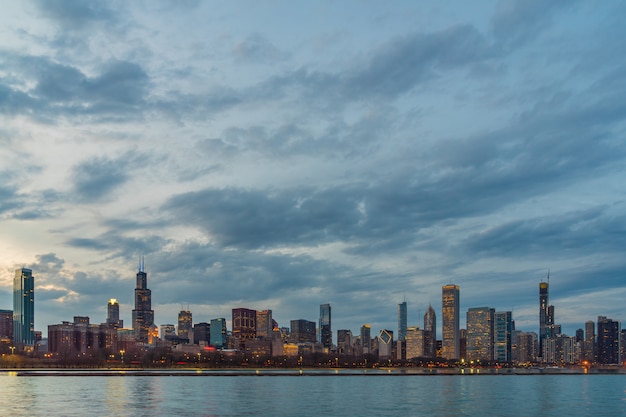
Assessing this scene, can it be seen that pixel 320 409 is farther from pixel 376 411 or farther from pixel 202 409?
pixel 202 409

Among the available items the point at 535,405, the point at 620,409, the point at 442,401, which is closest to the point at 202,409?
the point at 442,401

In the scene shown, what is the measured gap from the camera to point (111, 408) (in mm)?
102062

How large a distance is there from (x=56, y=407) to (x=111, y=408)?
8799 mm

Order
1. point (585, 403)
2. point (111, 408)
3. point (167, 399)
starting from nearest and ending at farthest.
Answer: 1. point (111, 408)
2. point (167, 399)
3. point (585, 403)

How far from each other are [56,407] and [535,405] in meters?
84.4

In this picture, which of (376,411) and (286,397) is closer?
(376,411)

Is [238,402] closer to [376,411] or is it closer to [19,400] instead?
[376,411]

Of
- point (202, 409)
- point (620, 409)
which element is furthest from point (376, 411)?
point (620, 409)

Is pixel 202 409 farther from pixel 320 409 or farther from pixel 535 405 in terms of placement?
pixel 535 405

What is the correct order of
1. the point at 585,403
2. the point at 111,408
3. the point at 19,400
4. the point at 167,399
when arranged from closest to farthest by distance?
the point at 111,408 → the point at 19,400 → the point at 167,399 → the point at 585,403

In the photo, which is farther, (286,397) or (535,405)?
(286,397)

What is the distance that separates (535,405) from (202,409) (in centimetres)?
6355

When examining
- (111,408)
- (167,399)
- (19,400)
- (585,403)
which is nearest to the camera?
(111,408)

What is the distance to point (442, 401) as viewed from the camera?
430ft
